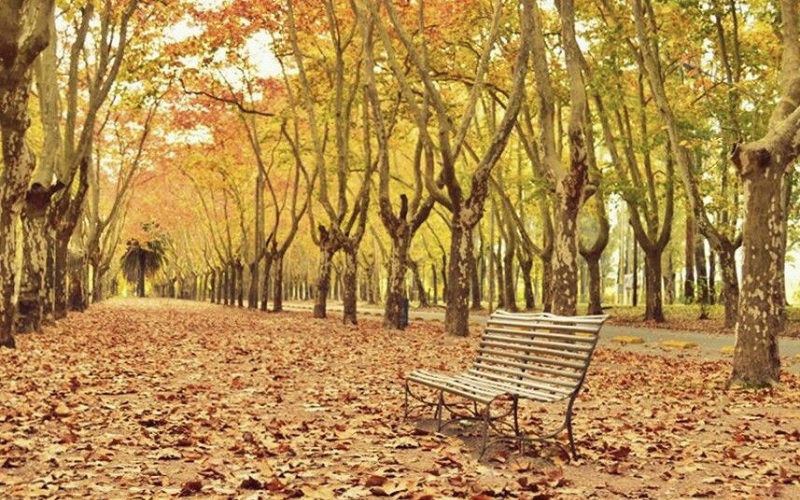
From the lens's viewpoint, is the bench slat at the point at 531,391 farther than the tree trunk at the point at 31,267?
No

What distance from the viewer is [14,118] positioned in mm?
14594

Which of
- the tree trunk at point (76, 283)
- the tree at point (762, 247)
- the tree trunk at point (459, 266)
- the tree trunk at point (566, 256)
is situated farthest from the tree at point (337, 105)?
the tree at point (762, 247)

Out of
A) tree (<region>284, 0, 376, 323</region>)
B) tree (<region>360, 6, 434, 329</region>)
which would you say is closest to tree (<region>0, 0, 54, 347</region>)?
tree (<region>360, 6, 434, 329</region>)

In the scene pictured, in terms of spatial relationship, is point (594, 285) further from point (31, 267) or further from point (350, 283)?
point (31, 267)

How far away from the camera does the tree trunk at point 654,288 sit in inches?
1146

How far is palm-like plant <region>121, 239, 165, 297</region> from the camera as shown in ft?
290

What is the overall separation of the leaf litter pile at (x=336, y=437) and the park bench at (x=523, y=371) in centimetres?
38

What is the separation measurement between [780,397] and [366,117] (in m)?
17.2

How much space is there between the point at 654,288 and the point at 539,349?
23.0 meters

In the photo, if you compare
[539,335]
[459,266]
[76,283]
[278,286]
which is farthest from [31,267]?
[278,286]

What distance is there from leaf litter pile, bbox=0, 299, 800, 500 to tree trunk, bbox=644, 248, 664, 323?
15030 mm

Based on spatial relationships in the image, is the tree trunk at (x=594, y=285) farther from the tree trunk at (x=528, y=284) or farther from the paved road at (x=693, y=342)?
the tree trunk at (x=528, y=284)

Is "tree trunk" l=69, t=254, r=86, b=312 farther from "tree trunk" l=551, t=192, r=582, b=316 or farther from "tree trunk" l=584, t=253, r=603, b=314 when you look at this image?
"tree trunk" l=551, t=192, r=582, b=316

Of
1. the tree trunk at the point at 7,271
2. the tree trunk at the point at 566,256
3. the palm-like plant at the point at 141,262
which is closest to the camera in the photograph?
the tree trunk at the point at 7,271
